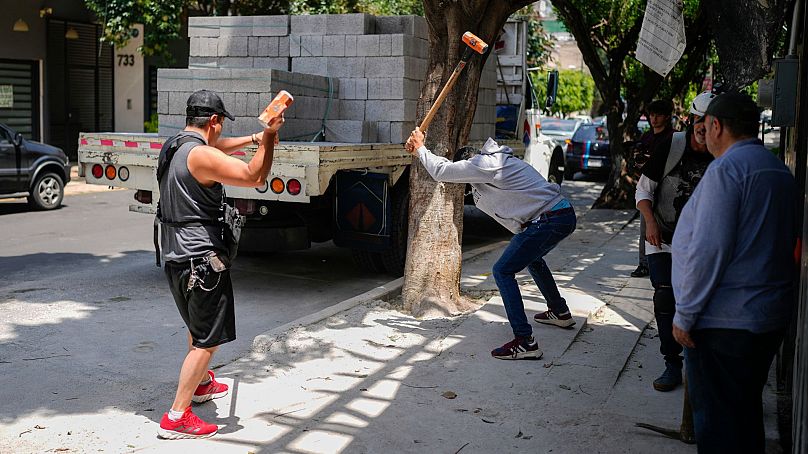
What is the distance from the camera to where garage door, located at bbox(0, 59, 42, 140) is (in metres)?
20.1

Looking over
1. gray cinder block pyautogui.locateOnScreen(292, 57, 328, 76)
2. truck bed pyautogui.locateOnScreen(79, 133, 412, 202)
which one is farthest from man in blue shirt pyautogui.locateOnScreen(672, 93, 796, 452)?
gray cinder block pyautogui.locateOnScreen(292, 57, 328, 76)

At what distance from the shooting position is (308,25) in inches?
376

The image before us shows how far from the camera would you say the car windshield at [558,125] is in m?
27.6

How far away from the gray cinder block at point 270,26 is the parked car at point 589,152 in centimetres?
1431

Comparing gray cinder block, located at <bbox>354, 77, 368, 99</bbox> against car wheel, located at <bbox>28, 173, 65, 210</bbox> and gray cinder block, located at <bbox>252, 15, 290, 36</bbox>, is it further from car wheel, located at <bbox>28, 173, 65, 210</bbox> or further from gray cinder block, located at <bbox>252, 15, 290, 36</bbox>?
car wheel, located at <bbox>28, 173, 65, 210</bbox>

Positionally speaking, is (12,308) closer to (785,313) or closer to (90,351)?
(90,351)

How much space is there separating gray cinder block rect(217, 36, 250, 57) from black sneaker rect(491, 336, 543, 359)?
5115 millimetres

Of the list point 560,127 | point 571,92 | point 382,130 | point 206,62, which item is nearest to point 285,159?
point 382,130

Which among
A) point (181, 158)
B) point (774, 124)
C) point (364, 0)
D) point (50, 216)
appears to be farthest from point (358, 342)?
point (364, 0)

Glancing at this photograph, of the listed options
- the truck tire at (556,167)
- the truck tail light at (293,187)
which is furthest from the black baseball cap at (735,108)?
the truck tire at (556,167)

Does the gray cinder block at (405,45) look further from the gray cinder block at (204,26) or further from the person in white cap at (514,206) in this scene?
the person in white cap at (514,206)

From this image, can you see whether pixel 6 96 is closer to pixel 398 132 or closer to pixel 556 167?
pixel 556 167

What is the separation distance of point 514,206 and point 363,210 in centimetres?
271

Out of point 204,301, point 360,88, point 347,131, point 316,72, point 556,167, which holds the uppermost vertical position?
point 316,72
